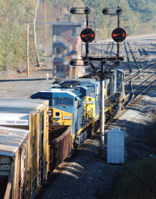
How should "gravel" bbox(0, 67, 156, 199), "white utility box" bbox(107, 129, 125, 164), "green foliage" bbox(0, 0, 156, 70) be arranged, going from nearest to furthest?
1. "gravel" bbox(0, 67, 156, 199)
2. "white utility box" bbox(107, 129, 125, 164)
3. "green foliage" bbox(0, 0, 156, 70)

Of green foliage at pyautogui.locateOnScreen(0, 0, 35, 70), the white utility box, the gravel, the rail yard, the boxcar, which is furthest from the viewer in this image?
green foliage at pyautogui.locateOnScreen(0, 0, 35, 70)

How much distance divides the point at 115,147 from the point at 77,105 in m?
2.90

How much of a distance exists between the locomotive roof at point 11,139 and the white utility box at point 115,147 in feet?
24.1

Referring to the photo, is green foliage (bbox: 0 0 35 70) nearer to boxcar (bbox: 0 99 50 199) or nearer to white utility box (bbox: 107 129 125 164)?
white utility box (bbox: 107 129 125 164)

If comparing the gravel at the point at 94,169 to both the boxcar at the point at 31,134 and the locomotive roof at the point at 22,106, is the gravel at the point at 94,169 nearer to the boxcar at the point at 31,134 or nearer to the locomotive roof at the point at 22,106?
the boxcar at the point at 31,134

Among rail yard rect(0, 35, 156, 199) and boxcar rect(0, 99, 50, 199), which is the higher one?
boxcar rect(0, 99, 50, 199)

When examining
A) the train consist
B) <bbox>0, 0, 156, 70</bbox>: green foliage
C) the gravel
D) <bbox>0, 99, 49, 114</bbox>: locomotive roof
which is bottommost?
the gravel

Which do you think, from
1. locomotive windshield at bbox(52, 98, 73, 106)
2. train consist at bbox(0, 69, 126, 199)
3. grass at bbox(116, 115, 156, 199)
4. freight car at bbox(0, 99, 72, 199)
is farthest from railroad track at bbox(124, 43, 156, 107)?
freight car at bbox(0, 99, 72, 199)

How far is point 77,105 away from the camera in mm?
19000

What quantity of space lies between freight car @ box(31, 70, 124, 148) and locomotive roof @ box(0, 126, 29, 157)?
7786mm

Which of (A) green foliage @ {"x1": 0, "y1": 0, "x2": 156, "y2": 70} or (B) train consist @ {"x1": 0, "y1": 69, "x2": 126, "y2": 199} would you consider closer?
(B) train consist @ {"x1": 0, "y1": 69, "x2": 126, "y2": 199}

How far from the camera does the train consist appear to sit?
9.23m

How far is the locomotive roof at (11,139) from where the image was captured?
29.5 feet

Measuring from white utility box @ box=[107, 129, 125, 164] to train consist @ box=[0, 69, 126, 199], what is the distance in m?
1.56
